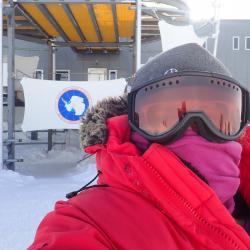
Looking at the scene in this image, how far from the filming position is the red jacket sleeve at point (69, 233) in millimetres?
942

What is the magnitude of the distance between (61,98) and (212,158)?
6.28 metres

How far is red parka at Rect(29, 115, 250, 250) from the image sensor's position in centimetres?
98

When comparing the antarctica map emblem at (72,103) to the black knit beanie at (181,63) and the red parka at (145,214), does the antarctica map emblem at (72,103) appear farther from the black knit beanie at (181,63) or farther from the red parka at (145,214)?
the red parka at (145,214)

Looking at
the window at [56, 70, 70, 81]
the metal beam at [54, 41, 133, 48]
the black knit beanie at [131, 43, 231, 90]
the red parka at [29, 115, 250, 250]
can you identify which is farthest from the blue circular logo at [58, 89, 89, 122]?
the window at [56, 70, 70, 81]

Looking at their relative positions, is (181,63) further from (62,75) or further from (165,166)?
(62,75)

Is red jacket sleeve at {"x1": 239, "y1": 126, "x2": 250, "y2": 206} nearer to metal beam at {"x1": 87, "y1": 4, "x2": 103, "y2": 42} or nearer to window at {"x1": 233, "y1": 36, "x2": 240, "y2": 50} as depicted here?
metal beam at {"x1": 87, "y1": 4, "x2": 103, "y2": 42}

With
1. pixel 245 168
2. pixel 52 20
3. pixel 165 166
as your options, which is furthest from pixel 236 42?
pixel 165 166

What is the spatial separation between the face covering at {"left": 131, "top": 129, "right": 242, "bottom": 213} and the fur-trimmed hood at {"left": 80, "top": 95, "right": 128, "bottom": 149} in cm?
13

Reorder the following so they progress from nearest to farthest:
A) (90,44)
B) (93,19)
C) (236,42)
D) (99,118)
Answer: (99,118) → (93,19) → (90,44) → (236,42)

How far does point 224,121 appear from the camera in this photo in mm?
1316

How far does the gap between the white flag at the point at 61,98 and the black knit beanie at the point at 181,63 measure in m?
5.87

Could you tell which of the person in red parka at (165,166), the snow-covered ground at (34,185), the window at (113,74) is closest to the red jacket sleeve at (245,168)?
the person in red parka at (165,166)

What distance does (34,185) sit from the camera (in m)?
6.38

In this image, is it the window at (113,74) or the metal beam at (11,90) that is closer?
the metal beam at (11,90)
